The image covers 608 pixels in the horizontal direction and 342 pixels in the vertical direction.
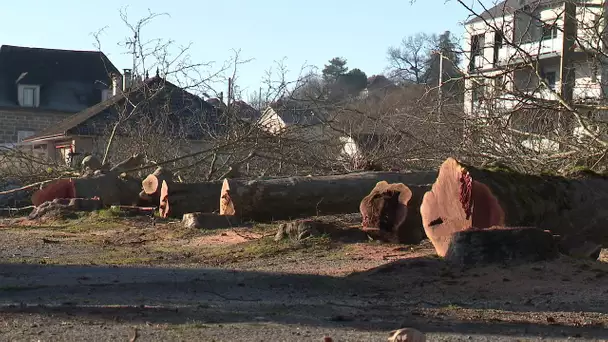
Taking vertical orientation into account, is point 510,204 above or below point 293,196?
above

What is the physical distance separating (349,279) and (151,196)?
792 centimetres

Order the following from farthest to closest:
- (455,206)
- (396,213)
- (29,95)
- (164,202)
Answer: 1. (29,95)
2. (164,202)
3. (396,213)
4. (455,206)

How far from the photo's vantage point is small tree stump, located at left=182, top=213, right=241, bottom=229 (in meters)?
12.9

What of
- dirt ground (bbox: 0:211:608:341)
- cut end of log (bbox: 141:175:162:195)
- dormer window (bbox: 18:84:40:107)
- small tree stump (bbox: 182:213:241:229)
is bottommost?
dirt ground (bbox: 0:211:608:341)

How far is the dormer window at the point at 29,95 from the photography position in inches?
2057

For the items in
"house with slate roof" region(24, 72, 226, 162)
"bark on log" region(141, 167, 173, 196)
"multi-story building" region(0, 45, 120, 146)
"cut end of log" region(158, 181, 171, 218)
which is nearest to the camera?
"cut end of log" region(158, 181, 171, 218)

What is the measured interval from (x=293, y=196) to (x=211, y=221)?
1144 millimetres

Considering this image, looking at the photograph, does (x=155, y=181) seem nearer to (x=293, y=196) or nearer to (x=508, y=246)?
(x=293, y=196)

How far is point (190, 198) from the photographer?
14.4m

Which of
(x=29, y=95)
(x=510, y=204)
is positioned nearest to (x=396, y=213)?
(x=510, y=204)

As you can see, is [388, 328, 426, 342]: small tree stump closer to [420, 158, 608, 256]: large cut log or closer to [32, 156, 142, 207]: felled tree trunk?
[420, 158, 608, 256]: large cut log

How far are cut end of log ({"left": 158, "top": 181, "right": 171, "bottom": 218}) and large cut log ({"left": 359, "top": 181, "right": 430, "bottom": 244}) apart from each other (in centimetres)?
452

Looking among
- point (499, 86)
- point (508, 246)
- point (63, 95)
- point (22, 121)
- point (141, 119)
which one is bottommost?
point (508, 246)

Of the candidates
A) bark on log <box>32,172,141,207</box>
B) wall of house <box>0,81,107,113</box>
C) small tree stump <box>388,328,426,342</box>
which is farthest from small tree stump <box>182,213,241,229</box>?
wall of house <box>0,81,107,113</box>
